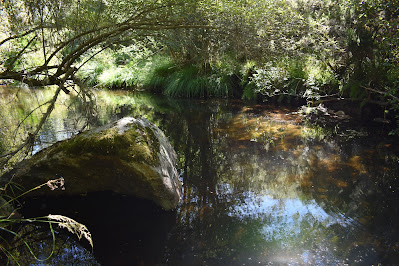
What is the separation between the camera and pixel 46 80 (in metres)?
3.79

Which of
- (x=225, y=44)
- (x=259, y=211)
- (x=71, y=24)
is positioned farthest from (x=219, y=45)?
(x=259, y=211)

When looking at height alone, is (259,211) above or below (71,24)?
below

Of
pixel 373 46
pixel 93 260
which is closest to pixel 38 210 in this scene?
pixel 93 260

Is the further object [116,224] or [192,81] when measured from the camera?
[192,81]

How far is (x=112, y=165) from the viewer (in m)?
3.34

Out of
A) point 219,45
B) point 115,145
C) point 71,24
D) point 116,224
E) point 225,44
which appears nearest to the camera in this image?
point 116,224

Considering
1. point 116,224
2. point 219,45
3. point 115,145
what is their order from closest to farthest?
point 116,224, point 115,145, point 219,45

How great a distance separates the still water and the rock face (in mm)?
208

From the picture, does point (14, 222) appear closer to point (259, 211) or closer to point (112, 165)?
point (112, 165)

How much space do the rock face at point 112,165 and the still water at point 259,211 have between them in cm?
21

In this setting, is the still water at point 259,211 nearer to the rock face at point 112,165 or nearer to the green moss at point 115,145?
the rock face at point 112,165

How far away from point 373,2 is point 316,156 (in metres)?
2.85

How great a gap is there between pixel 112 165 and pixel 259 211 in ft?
5.67

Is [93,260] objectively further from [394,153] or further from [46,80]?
[394,153]
